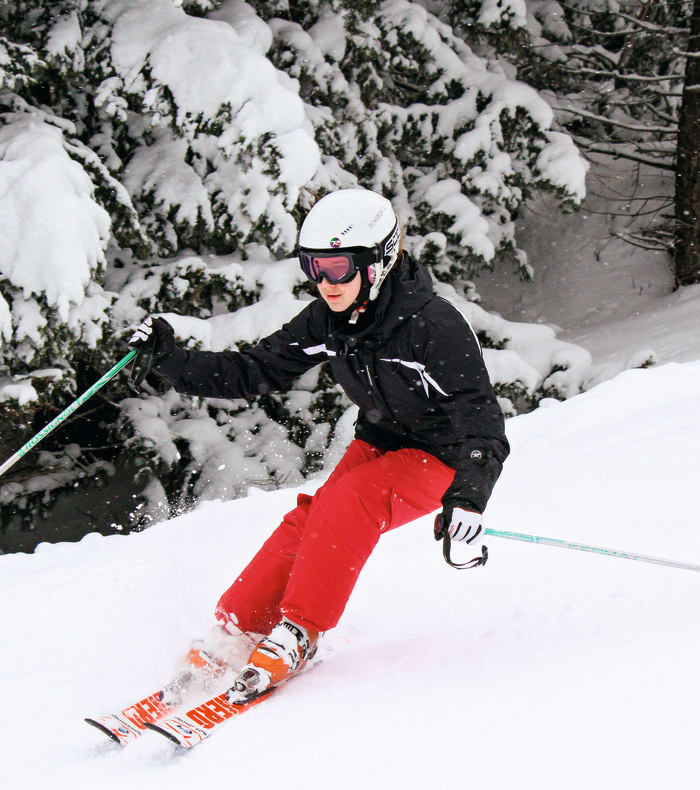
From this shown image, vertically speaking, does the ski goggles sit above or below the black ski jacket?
above

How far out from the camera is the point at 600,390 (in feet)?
18.4

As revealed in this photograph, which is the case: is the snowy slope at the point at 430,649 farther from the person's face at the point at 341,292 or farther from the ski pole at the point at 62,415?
the person's face at the point at 341,292

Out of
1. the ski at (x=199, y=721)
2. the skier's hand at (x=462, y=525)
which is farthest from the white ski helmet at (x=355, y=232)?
the ski at (x=199, y=721)

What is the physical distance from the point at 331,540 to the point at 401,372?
650mm

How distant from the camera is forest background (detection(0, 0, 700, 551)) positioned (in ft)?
17.0

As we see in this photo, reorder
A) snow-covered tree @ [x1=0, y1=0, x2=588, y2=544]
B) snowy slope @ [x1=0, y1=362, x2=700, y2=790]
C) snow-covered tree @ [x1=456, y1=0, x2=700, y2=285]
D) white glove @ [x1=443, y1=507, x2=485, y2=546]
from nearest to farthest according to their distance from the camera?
snowy slope @ [x1=0, y1=362, x2=700, y2=790], white glove @ [x1=443, y1=507, x2=485, y2=546], snow-covered tree @ [x1=0, y1=0, x2=588, y2=544], snow-covered tree @ [x1=456, y1=0, x2=700, y2=285]

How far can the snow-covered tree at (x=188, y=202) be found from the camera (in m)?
5.11

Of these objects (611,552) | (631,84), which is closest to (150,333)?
(611,552)

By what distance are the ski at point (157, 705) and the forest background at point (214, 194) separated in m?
2.98

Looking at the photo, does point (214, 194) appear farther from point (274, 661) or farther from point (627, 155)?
point (627, 155)

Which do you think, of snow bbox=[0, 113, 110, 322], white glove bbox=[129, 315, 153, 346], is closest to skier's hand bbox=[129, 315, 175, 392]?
white glove bbox=[129, 315, 153, 346]

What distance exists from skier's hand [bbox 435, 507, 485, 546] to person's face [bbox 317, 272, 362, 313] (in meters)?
0.84

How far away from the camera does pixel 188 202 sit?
6051 millimetres

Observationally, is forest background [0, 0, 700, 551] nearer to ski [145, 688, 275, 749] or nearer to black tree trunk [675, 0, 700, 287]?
black tree trunk [675, 0, 700, 287]
